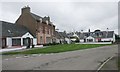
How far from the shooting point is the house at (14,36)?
42.1 metres

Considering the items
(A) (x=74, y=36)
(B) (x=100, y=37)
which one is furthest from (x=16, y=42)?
(A) (x=74, y=36)

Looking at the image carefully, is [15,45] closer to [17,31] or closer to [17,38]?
[17,38]

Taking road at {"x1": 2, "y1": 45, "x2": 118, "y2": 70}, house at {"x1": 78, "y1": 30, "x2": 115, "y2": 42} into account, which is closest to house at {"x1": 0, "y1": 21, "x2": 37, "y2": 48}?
road at {"x1": 2, "y1": 45, "x2": 118, "y2": 70}

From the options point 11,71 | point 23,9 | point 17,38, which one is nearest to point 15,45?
point 17,38

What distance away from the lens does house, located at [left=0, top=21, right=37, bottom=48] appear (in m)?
42.1

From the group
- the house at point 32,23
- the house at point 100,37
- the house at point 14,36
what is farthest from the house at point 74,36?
the house at point 14,36

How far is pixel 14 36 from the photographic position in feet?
147

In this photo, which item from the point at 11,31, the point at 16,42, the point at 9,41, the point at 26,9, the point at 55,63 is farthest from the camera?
the point at 26,9

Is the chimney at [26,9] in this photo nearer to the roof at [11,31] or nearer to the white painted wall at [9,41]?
the roof at [11,31]

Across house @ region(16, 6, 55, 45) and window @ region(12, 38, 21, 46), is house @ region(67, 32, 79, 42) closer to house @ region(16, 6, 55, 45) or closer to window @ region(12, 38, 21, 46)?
house @ region(16, 6, 55, 45)

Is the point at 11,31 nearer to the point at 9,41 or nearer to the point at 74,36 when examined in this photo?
the point at 9,41

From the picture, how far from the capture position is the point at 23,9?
187 feet

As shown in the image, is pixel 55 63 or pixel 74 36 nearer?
pixel 55 63

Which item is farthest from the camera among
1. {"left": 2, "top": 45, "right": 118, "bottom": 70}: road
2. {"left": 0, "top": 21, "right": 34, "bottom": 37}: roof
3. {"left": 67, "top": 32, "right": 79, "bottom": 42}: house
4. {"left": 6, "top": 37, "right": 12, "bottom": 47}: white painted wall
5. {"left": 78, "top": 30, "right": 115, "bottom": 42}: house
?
{"left": 67, "top": 32, "right": 79, "bottom": 42}: house
